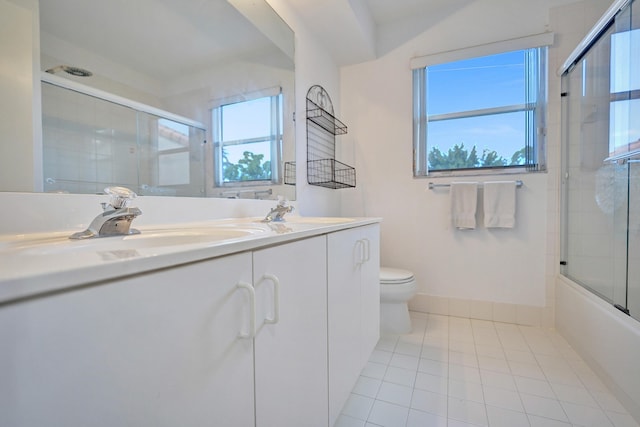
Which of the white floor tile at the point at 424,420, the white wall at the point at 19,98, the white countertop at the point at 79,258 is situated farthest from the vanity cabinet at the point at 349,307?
the white wall at the point at 19,98

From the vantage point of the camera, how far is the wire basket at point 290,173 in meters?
1.72

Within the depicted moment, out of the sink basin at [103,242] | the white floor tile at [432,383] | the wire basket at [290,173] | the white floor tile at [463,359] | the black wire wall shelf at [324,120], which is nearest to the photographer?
the sink basin at [103,242]

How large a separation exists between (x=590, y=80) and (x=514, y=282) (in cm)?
136

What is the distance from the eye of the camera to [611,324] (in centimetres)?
135

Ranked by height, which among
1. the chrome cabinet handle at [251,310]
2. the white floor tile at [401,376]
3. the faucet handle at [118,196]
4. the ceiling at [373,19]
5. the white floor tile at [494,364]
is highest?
the ceiling at [373,19]

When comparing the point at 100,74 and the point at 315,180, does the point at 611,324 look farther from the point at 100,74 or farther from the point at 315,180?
the point at 100,74

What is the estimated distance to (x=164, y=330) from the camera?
0.42m

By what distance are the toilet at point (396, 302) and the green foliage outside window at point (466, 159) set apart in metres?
0.93

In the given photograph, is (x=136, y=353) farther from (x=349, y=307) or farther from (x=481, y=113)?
(x=481, y=113)

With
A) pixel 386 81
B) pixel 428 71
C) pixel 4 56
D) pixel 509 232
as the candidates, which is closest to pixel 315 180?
pixel 386 81

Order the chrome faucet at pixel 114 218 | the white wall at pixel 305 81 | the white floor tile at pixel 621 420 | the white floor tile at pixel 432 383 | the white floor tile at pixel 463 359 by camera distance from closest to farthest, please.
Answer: the chrome faucet at pixel 114 218, the white floor tile at pixel 621 420, the white floor tile at pixel 432 383, the white floor tile at pixel 463 359, the white wall at pixel 305 81

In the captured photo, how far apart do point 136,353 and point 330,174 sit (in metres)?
2.01

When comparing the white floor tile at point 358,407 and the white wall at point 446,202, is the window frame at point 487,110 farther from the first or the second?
the white floor tile at point 358,407

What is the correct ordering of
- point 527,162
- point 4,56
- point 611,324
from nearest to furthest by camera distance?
point 4,56
point 611,324
point 527,162
